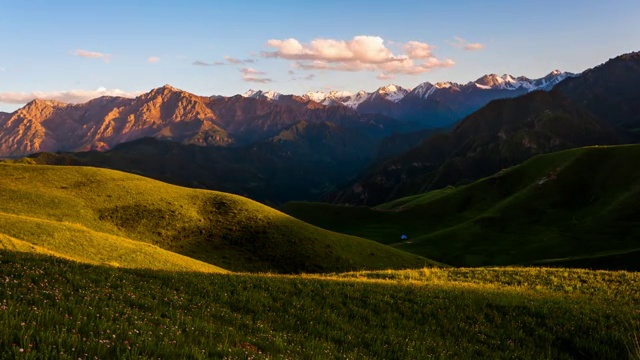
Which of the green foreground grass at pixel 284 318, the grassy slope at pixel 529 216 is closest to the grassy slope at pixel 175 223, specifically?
the green foreground grass at pixel 284 318

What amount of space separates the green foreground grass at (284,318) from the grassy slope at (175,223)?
34013 mm

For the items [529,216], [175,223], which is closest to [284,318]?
[175,223]

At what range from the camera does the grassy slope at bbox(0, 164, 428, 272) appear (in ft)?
201

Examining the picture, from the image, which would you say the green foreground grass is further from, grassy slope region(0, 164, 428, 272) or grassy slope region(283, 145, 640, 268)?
grassy slope region(283, 145, 640, 268)

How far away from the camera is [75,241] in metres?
46.4

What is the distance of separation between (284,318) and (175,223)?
199 ft

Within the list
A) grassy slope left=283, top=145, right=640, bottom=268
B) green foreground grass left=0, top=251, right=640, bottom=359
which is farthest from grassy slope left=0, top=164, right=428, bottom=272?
grassy slope left=283, top=145, right=640, bottom=268

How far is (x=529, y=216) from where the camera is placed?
116 metres

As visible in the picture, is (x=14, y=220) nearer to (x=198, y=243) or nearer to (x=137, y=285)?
(x=198, y=243)

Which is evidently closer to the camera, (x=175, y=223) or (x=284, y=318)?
(x=284, y=318)

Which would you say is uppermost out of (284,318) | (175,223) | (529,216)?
(284,318)

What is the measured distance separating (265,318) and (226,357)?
6.21m

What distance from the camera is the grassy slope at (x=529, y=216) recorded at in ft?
315

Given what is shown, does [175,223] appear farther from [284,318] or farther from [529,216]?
[529,216]
